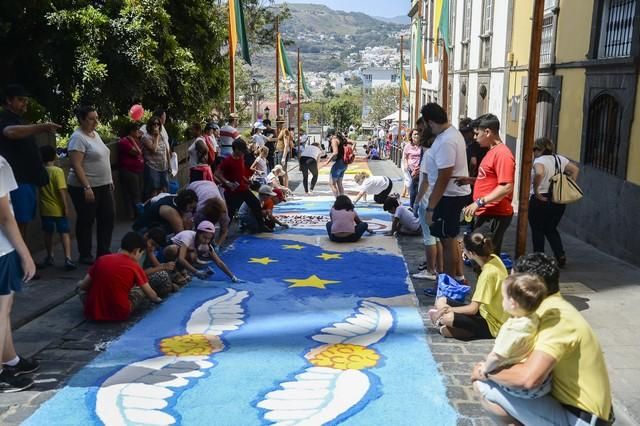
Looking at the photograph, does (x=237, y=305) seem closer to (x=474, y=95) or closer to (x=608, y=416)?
(x=608, y=416)

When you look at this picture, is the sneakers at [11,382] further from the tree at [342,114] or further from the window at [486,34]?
the tree at [342,114]

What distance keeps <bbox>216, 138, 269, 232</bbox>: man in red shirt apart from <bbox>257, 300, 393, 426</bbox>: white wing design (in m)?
4.70

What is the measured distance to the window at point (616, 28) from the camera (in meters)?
9.05

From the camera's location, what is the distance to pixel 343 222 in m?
9.53

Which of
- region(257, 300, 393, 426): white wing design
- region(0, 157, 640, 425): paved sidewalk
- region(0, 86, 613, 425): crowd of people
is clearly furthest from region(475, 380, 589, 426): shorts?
region(257, 300, 393, 426): white wing design

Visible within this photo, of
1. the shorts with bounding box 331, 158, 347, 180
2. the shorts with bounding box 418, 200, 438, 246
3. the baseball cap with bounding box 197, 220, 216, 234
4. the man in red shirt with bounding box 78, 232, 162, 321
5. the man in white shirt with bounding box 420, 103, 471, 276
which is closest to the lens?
the man in red shirt with bounding box 78, 232, 162, 321

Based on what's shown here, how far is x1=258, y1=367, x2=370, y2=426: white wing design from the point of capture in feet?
13.5

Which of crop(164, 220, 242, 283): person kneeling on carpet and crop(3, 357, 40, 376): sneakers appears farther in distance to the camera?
crop(164, 220, 242, 283): person kneeling on carpet

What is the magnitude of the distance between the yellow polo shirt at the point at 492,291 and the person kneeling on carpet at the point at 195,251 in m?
3.20

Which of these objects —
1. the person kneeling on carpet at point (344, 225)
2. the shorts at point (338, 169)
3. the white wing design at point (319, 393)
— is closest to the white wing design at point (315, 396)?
the white wing design at point (319, 393)

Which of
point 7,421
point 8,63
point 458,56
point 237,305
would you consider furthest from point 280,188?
point 458,56

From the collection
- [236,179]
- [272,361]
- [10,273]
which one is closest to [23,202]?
[10,273]

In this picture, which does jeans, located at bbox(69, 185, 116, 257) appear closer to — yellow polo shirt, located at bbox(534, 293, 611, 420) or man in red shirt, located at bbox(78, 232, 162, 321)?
man in red shirt, located at bbox(78, 232, 162, 321)

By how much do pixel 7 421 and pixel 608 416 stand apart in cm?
345
